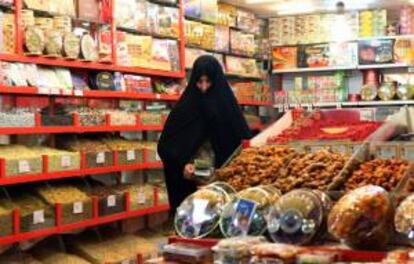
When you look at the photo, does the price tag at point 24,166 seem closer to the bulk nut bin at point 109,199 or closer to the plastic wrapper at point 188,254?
the bulk nut bin at point 109,199

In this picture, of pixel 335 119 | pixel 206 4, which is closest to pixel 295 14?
pixel 206 4

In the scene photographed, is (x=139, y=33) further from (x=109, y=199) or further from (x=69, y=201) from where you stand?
(x=69, y=201)

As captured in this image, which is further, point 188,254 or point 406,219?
point 188,254

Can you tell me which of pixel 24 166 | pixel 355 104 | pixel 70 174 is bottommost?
pixel 70 174

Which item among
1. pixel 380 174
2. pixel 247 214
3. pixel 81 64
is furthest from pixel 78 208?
pixel 380 174

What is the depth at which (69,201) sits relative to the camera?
530cm

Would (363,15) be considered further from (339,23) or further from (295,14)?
(295,14)

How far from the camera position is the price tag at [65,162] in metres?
5.25

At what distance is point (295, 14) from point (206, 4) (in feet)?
6.14

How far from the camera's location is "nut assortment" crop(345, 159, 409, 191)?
258cm

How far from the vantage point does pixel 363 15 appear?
28.2 feet

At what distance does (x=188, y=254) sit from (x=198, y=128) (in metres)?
2.41

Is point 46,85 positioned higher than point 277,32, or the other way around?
point 277,32

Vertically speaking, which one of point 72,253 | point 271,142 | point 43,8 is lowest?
point 72,253
